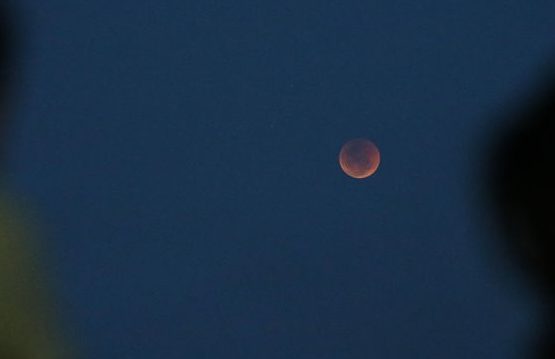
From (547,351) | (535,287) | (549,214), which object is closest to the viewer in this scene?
(547,351)

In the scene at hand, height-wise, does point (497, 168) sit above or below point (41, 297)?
above

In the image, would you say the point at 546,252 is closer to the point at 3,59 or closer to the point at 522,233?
the point at 522,233

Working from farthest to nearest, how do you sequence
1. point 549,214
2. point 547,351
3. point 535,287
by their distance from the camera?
1. point 549,214
2. point 535,287
3. point 547,351

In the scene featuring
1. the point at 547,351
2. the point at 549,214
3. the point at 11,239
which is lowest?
the point at 547,351

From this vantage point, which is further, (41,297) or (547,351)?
(41,297)

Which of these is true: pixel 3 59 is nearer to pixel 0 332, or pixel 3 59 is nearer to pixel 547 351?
pixel 0 332

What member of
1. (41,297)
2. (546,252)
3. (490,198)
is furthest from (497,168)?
(41,297)
